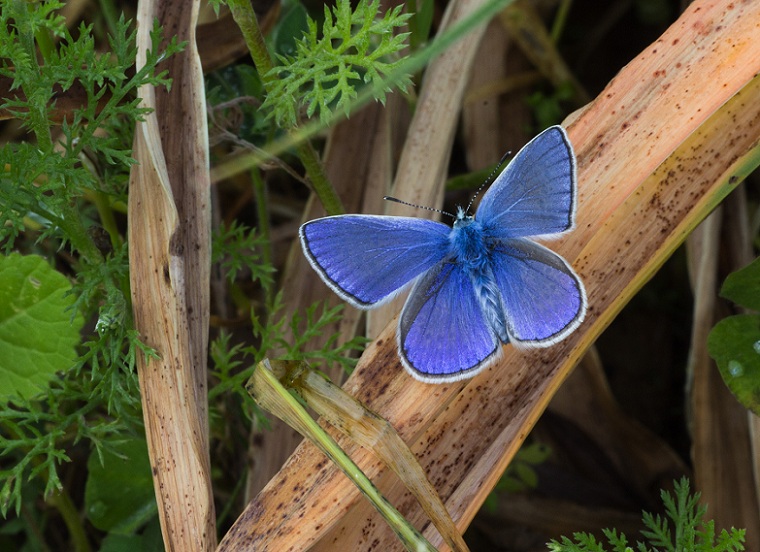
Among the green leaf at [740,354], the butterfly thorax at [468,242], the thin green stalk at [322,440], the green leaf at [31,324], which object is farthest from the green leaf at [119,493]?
the green leaf at [740,354]

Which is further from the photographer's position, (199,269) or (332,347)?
(332,347)

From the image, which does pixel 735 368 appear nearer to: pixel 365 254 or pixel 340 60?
pixel 365 254

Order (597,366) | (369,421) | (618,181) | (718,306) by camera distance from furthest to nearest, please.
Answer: (597,366)
(718,306)
(618,181)
(369,421)

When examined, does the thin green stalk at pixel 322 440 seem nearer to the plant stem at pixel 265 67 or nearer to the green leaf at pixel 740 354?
the plant stem at pixel 265 67

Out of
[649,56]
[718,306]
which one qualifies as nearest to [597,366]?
[718,306]

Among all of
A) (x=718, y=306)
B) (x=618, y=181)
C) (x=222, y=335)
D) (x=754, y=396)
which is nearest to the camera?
(x=618, y=181)

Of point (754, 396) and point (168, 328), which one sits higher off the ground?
point (168, 328)

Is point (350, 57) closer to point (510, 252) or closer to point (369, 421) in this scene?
point (510, 252)
